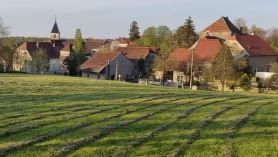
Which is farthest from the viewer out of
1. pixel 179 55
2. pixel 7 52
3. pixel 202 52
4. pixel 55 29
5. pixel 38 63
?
pixel 55 29

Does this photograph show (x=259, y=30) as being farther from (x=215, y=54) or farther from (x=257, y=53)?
(x=215, y=54)

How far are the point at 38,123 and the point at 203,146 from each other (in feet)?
20.3

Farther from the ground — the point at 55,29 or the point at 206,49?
the point at 55,29

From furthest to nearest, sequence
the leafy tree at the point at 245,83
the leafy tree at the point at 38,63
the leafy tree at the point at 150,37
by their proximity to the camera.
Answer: the leafy tree at the point at 150,37
the leafy tree at the point at 38,63
the leafy tree at the point at 245,83

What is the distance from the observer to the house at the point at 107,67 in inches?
3017

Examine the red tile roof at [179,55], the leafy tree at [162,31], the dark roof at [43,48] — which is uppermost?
the leafy tree at [162,31]

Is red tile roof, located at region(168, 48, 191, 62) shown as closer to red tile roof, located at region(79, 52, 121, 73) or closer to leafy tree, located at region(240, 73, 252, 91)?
red tile roof, located at region(79, 52, 121, 73)

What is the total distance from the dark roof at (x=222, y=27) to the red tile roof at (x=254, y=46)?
8.44 meters

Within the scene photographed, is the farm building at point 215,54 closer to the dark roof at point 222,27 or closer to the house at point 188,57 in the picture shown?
the house at point 188,57

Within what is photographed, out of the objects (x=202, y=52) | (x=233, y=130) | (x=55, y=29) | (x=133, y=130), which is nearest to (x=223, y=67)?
(x=202, y=52)

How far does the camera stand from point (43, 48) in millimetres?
114250

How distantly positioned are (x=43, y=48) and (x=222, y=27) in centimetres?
4784

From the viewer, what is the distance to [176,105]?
23.4 metres

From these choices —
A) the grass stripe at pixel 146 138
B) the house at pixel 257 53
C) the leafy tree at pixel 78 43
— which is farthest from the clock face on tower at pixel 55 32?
the grass stripe at pixel 146 138
